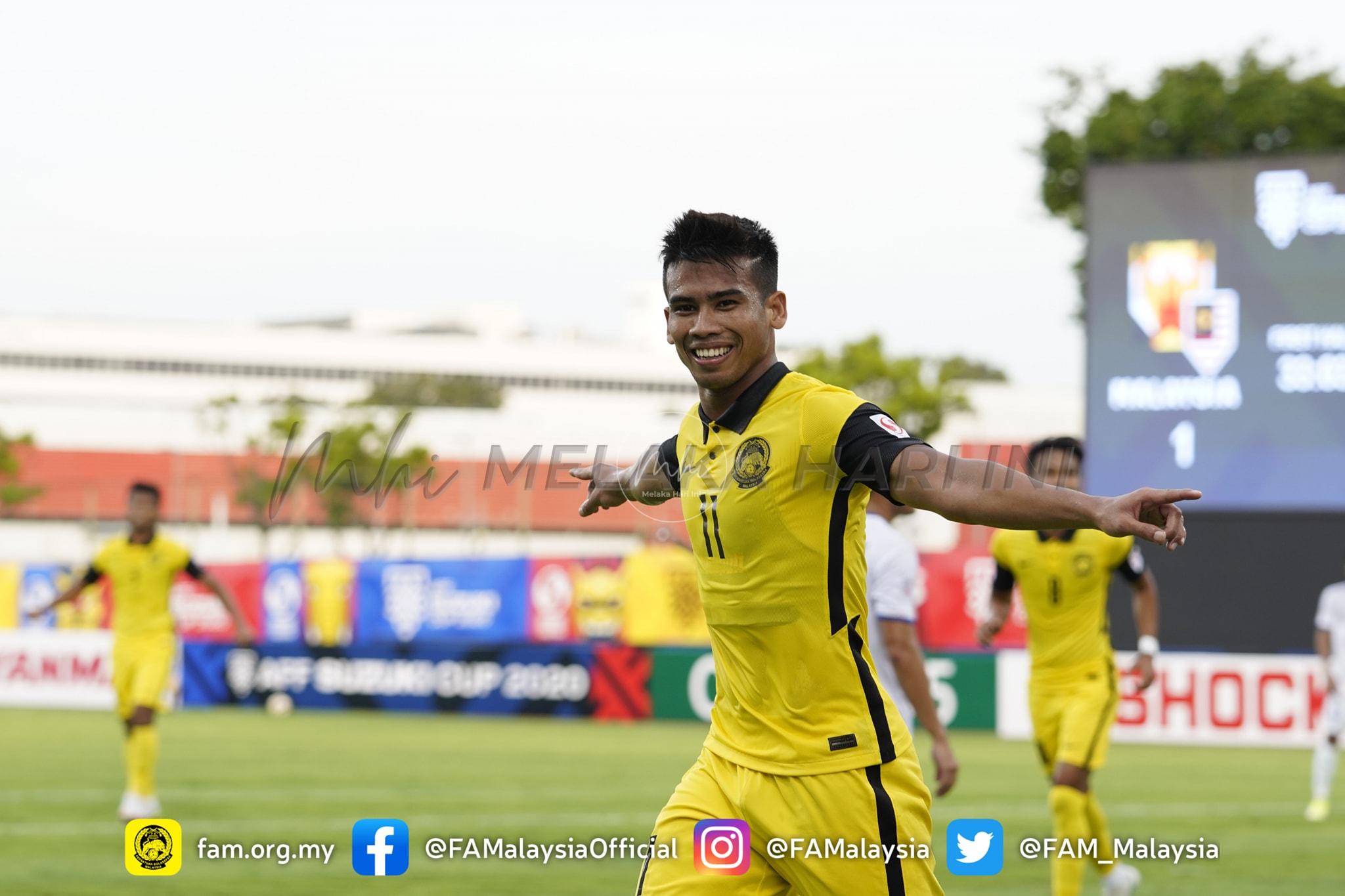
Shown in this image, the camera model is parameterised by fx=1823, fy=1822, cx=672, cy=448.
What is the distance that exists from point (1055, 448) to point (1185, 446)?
14248 mm

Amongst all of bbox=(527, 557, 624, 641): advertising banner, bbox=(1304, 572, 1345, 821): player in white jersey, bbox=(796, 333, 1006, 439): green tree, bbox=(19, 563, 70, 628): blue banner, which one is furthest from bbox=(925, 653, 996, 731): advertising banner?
bbox=(796, 333, 1006, 439): green tree

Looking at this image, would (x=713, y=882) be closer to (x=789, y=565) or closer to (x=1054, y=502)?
(x=789, y=565)

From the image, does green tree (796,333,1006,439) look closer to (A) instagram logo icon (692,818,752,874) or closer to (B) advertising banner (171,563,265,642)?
(B) advertising banner (171,563,265,642)

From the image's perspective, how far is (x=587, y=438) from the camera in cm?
796

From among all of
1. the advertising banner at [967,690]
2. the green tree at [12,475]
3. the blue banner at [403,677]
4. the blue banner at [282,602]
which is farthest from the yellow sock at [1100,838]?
the green tree at [12,475]

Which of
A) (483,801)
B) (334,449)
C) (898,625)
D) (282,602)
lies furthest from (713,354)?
(282,602)

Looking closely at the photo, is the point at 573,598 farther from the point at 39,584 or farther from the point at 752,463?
the point at 752,463

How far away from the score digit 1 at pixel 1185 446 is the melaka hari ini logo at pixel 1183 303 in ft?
2.36

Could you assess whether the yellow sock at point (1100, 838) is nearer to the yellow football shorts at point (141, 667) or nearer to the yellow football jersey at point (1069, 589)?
the yellow football jersey at point (1069, 589)

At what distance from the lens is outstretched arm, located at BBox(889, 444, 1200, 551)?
394 centimetres

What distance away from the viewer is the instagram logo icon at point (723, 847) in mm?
4750

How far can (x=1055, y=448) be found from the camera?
9508 millimetres

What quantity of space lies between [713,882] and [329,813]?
9346mm

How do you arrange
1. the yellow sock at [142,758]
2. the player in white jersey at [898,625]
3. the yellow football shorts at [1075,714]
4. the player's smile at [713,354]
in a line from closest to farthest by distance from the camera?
the player's smile at [713,354]
the player in white jersey at [898,625]
the yellow football shorts at [1075,714]
the yellow sock at [142,758]
